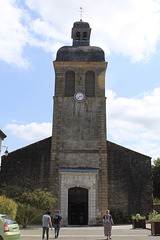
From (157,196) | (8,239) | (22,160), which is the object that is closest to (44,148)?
(22,160)

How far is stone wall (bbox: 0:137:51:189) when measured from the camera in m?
21.0

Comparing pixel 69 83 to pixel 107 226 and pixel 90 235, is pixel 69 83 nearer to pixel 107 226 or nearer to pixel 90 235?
pixel 90 235

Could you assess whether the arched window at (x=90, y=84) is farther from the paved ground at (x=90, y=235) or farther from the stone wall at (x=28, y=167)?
the paved ground at (x=90, y=235)

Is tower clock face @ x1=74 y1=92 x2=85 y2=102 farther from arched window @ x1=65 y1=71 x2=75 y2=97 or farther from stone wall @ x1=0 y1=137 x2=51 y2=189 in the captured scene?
stone wall @ x1=0 y1=137 x2=51 y2=189

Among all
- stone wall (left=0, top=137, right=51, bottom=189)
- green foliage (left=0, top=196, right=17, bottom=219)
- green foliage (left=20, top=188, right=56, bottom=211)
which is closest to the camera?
green foliage (left=0, top=196, right=17, bottom=219)

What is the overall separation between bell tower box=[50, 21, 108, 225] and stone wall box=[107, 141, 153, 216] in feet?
2.82

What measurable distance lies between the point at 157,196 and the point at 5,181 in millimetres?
19051

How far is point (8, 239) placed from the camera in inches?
360

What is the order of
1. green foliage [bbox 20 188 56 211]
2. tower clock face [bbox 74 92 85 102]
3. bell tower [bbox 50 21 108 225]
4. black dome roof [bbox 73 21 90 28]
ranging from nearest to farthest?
green foliage [bbox 20 188 56 211]
bell tower [bbox 50 21 108 225]
tower clock face [bbox 74 92 85 102]
black dome roof [bbox 73 21 90 28]

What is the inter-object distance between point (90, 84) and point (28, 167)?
8.31 metres

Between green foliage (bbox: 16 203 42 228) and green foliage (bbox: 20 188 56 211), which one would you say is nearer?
green foliage (bbox: 16 203 42 228)

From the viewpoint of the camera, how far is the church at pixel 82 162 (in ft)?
67.5

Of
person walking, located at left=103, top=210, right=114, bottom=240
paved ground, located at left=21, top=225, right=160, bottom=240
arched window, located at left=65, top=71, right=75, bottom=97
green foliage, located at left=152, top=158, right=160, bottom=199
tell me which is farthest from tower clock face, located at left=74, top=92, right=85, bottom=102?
green foliage, located at left=152, top=158, right=160, bottom=199

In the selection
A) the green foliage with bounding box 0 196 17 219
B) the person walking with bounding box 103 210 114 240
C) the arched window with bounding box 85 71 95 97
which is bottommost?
the person walking with bounding box 103 210 114 240
